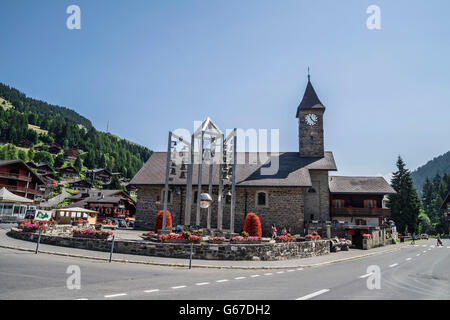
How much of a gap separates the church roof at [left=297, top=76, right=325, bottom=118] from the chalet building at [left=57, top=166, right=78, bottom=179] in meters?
113

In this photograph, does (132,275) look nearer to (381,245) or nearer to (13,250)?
(13,250)

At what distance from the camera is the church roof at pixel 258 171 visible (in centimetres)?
3270

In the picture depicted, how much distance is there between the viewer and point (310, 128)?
39.3m

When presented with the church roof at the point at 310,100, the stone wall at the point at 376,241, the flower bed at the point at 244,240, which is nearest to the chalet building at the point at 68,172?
the church roof at the point at 310,100

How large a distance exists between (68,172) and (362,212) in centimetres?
12108

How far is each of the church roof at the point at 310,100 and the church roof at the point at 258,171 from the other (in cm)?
649

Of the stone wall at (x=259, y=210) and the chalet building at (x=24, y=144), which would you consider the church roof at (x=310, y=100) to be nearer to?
the stone wall at (x=259, y=210)

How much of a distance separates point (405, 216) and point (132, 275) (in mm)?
62568

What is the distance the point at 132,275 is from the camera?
9711 mm

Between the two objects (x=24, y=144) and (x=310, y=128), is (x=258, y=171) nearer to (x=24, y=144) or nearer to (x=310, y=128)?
(x=310, y=128)

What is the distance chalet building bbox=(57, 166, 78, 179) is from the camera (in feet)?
401

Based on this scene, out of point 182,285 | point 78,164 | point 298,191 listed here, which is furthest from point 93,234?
Result: point 78,164

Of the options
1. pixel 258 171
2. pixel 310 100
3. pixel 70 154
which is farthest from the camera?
pixel 70 154
